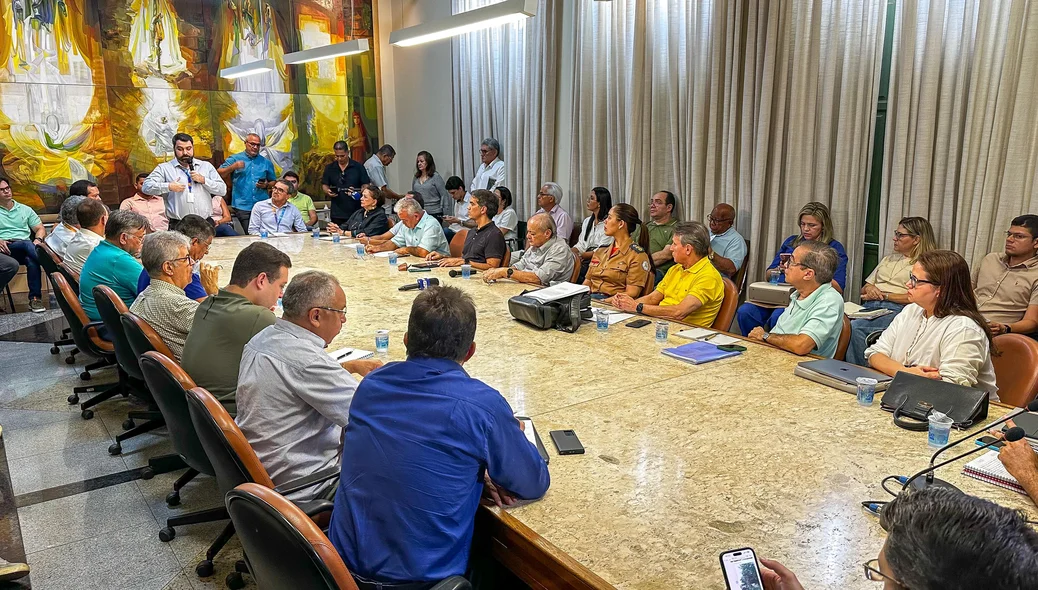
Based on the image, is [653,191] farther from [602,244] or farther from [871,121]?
[871,121]

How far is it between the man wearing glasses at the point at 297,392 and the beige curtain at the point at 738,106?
424 cm

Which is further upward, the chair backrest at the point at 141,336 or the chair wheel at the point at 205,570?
the chair backrest at the point at 141,336

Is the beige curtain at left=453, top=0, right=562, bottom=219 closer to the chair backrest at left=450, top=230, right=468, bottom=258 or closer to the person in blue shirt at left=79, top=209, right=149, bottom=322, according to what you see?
the chair backrest at left=450, top=230, right=468, bottom=258

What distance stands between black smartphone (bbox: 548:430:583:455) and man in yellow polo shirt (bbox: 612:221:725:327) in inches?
72.3

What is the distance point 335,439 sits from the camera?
2.36 m

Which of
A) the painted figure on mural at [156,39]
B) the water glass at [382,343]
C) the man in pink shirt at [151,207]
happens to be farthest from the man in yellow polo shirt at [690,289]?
the painted figure on mural at [156,39]

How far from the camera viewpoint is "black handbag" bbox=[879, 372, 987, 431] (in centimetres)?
225

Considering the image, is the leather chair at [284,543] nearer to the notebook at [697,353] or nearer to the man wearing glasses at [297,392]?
the man wearing glasses at [297,392]

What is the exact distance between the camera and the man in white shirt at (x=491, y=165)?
8.39m

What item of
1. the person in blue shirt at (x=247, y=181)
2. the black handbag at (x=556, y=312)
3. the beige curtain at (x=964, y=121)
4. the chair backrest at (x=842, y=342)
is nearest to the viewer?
the chair backrest at (x=842, y=342)

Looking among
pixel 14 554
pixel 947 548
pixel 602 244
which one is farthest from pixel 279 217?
pixel 947 548

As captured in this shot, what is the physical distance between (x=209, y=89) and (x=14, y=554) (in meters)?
7.27

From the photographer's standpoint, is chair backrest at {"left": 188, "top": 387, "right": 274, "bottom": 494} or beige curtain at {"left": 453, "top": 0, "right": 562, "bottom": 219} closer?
chair backrest at {"left": 188, "top": 387, "right": 274, "bottom": 494}

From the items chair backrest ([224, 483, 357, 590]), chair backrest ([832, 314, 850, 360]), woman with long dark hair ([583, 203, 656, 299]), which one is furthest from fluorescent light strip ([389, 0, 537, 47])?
chair backrest ([224, 483, 357, 590])
